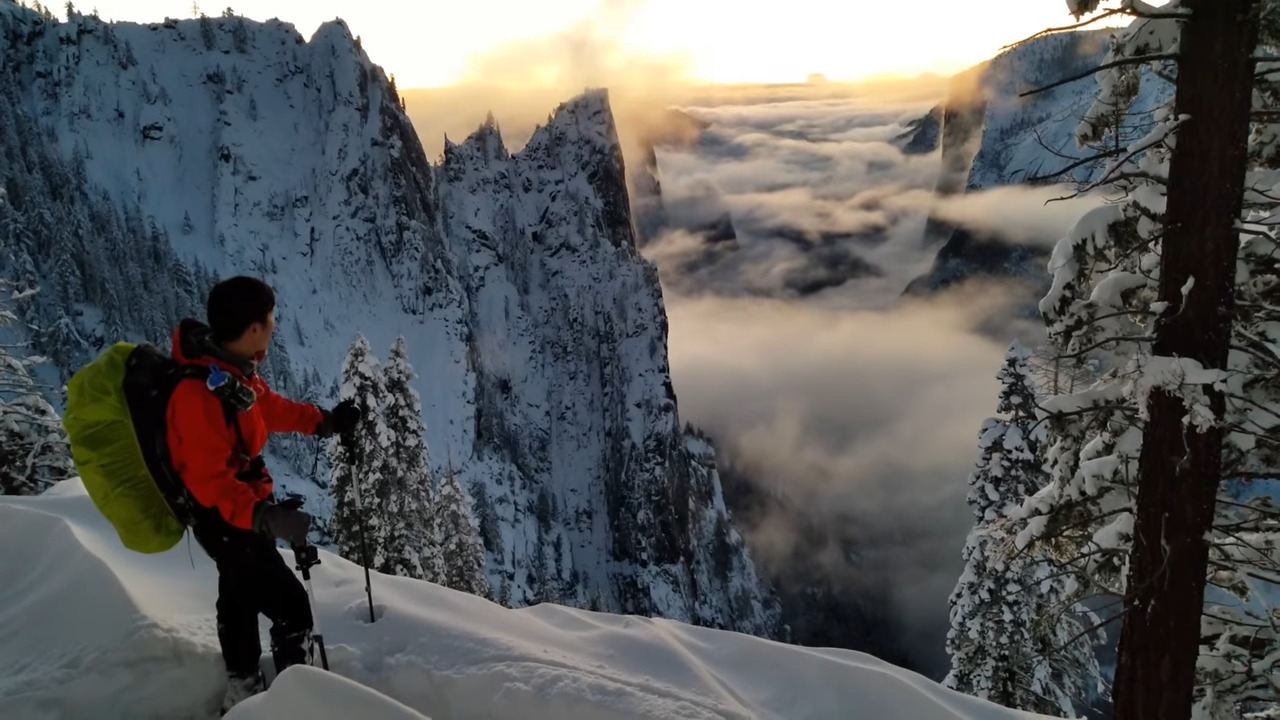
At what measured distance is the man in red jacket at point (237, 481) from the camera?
3.82m

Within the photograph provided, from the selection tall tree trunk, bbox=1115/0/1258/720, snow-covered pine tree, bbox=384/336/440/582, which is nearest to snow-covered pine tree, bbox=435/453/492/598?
snow-covered pine tree, bbox=384/336/440/582

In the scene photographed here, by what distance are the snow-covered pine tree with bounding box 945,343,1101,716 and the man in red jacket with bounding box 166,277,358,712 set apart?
16.3 metres

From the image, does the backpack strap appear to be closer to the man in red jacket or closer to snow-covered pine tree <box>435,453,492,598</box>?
the man in red jacket

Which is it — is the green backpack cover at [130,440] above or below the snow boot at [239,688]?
above

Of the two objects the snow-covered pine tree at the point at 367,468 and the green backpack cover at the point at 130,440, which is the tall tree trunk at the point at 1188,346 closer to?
the green backpack cover at the point at 130,440

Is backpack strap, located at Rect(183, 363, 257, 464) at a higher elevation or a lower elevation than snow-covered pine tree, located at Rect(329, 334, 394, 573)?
higher

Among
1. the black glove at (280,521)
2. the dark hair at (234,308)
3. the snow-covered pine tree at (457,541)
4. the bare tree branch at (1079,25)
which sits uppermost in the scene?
the bare tree branch at (1079,25)

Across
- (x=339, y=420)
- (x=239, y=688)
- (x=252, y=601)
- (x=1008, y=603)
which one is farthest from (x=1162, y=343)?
(x=1008, y=603)

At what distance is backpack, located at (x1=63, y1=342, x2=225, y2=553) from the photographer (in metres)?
3.89

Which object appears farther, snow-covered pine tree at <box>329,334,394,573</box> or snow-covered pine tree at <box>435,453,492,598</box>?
snow-covered pine tree at <box>435,453,492,598</box>

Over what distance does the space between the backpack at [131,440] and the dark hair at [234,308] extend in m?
0.26

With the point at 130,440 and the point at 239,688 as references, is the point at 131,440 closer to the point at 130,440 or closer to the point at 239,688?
the point at 130,440

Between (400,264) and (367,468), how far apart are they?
7180 cm

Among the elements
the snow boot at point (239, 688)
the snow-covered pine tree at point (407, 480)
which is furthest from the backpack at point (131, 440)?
the snow-covered pine tree at point (407, 480)
